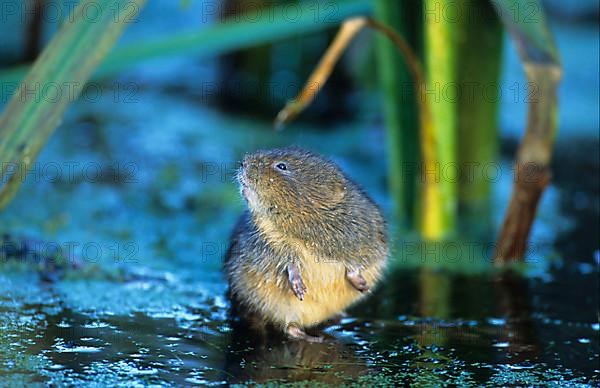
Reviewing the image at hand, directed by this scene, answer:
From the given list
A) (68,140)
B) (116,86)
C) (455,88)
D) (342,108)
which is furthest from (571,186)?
(116,86)

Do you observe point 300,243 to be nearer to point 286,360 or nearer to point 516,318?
point 286,360

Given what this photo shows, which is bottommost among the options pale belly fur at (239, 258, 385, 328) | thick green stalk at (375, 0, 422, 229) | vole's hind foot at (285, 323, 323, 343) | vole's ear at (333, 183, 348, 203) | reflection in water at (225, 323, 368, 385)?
reflection in water at (225, 323, 368, 385)

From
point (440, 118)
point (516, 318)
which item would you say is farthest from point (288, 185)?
point (440, 118)

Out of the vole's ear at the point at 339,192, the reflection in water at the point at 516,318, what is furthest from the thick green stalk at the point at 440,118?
the vole's ear at the point at 339,192

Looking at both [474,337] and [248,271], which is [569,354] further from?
[248,271]

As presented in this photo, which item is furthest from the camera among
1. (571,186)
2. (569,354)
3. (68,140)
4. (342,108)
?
(342,108)

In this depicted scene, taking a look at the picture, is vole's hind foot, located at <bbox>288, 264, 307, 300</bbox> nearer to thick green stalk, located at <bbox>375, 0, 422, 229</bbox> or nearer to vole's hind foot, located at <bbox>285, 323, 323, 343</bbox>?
vole's hind foot, located at <bbox>285, 323, 323, 343</bbox>

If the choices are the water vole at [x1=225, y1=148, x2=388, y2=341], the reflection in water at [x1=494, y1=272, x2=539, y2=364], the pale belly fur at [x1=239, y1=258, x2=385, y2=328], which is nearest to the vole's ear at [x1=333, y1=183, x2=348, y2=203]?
the water vole at [x1=225, y1=148, x2=388, y2=341]
